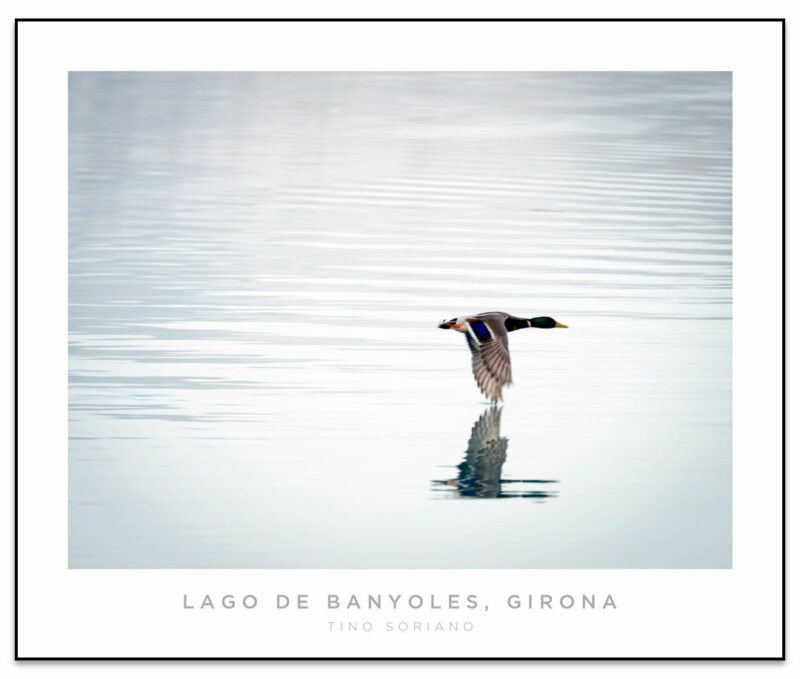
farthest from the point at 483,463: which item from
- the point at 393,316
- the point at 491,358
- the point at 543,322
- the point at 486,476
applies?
the point at 393,316

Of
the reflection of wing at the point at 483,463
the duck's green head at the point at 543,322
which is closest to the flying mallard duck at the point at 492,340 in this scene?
the duck's green head at the point at 543,322

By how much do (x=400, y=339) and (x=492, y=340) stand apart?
475 millimetres

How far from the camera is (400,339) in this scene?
6613 millimetres

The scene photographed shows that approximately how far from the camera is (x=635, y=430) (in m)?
6.32

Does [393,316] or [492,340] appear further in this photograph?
[393,316]

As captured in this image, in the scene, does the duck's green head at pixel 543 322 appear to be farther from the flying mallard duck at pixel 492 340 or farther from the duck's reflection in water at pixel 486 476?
the duck's reflection in water at pixel 486 476

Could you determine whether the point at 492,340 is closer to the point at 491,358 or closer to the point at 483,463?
the point at 491,358

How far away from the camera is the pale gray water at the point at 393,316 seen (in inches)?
237

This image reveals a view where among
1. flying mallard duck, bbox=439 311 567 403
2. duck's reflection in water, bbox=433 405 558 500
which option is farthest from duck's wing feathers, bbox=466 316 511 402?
duck's reflection in water, bbox=433 405 558 500

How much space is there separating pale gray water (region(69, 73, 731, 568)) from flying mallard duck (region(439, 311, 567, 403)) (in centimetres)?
5
